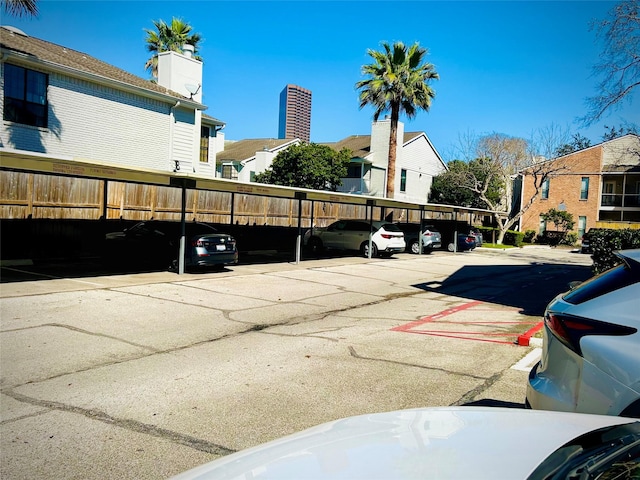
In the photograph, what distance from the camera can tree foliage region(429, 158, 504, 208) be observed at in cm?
4409

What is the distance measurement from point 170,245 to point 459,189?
3458 cm

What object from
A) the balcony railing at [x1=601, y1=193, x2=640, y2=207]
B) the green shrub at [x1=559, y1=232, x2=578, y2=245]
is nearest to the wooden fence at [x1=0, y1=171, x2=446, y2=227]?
the green shrub at [x1=559, y1=232, x2=578, y2=245]

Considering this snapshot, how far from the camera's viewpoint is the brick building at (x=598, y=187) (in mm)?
46656

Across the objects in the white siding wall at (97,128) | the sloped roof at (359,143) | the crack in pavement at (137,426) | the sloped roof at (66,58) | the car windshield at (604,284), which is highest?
the sloped roof at (359,143)

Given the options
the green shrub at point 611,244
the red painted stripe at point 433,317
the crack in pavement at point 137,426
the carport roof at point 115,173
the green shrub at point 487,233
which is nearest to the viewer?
the crack in pavement at point 137,426

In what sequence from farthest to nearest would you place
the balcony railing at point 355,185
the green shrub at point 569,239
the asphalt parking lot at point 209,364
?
1. the green shrub at point 569,239
2. the balcony railing at point 355,185
3. the asphalt parking lot at point 209,364

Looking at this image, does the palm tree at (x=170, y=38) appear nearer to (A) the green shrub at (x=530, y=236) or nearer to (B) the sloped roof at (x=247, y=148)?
(B) the sloped roof at (x=247, y=148)

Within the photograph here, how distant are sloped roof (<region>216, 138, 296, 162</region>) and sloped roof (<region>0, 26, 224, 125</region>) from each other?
72.9 feet

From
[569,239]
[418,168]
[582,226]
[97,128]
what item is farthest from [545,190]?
[97,128]

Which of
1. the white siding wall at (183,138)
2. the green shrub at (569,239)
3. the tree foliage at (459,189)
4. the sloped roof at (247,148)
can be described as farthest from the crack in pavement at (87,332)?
the green shrub at (569,239)

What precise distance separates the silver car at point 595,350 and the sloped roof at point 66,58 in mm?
17195

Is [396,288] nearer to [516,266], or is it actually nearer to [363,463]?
[516,266]

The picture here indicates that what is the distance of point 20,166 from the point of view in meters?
10.7

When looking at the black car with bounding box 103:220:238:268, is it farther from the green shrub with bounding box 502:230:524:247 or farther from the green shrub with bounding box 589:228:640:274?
the green shrub with bounding box 502:230:524:247
